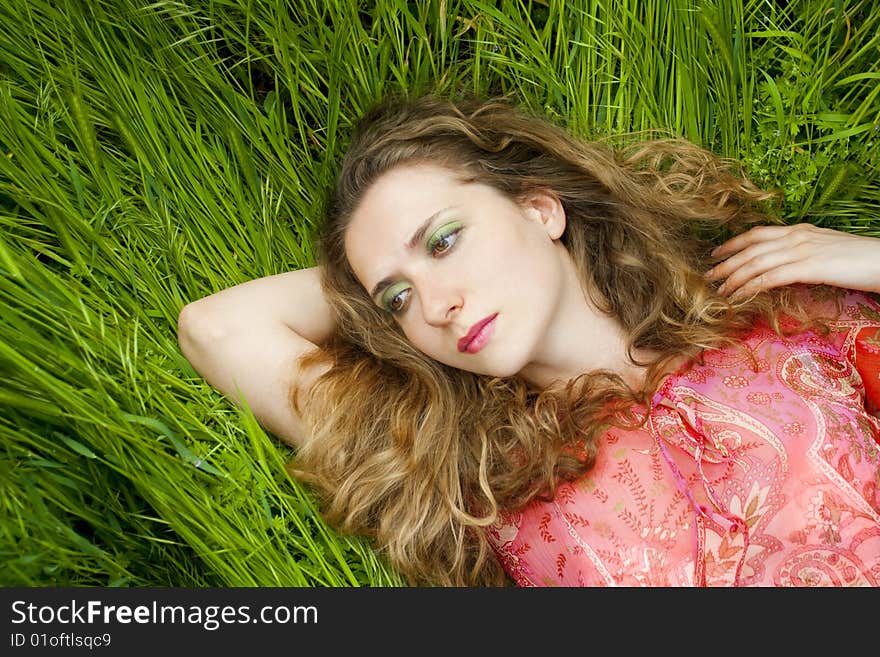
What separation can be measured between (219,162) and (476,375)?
103 centimetres

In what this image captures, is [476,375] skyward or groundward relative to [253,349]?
groundward

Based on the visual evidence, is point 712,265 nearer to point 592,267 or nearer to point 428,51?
point 592,267

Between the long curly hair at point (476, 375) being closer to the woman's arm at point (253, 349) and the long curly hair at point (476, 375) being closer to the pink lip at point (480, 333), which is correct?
the woman's arm at point (253, 349)

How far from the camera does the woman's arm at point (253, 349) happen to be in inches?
89.1

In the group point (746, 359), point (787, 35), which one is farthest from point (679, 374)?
point (787, 35)

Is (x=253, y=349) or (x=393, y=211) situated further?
(x=253, y=349)

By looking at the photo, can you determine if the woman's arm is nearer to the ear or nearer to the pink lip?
the pink lip

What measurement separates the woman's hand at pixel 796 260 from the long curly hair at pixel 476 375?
0.22ft

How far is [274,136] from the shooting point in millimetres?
2756

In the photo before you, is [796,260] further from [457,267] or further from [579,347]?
[457,267]

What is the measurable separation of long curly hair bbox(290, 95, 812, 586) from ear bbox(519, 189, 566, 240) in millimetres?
40

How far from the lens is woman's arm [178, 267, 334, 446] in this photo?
7.43ft

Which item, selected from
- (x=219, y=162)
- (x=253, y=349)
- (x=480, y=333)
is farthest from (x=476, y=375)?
(x=219, y=162)

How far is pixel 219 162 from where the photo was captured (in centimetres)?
269
